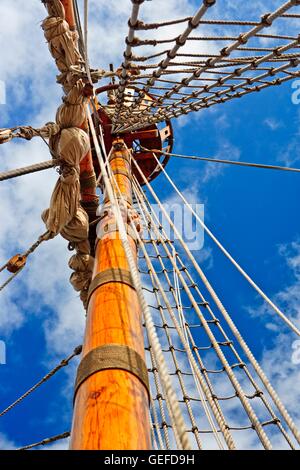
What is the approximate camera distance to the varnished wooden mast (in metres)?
1.25

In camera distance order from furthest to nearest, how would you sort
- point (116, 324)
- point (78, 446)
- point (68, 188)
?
point (68, 188), point (116, 324), point (78, 446)

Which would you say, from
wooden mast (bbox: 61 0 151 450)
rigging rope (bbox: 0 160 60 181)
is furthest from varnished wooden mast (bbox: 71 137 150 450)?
rigging rope (bbox: 0 160 60 181)

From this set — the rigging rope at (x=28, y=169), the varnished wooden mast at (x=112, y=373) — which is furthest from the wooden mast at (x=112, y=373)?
the rigging rope at (x=28, y=169)

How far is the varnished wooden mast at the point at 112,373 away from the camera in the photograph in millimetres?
1255

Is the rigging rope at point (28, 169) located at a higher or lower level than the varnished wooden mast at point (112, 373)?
higher

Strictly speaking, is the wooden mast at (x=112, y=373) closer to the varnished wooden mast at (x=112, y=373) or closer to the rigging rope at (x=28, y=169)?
the varnished wooden mast at (x=112, y=373)

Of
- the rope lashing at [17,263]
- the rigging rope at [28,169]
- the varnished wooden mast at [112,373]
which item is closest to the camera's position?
the varnished wooden mast at [112,373]

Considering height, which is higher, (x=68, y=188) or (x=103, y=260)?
(x=68, y=188)

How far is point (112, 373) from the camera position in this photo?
1.49 m

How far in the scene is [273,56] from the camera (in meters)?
2.91

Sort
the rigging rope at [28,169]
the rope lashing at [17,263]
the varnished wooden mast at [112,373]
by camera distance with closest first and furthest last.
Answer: the varnished wooden mast at [112,373]
the rigging rope at [28,169]
the rope lashing at [17,263]

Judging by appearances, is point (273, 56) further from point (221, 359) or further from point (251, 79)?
point (221, 359)
